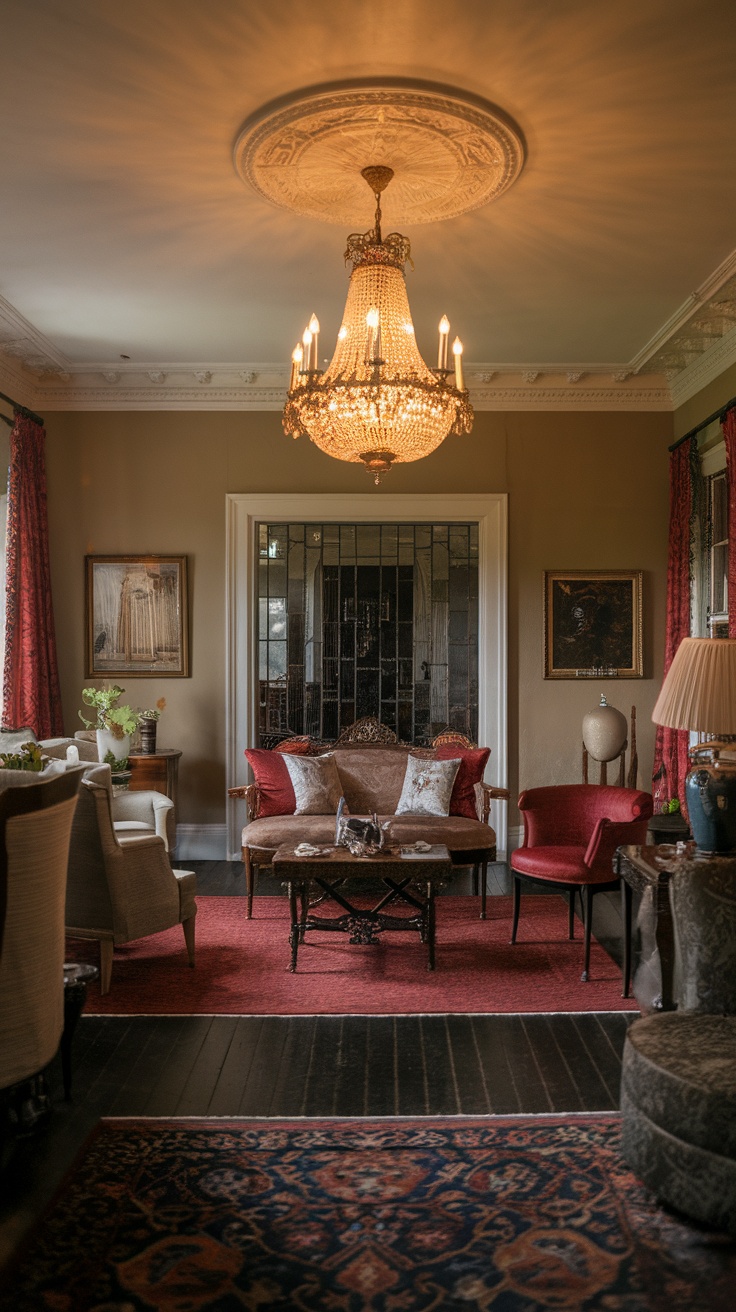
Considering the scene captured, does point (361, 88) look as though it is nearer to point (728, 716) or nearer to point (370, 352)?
point (370, 352)

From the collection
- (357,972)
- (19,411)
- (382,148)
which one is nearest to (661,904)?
(357,972)

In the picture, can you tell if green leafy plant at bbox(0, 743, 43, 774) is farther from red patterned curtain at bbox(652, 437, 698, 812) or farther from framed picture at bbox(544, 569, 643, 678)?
red patterned curtain at bbox(652, 437, 698, 812)

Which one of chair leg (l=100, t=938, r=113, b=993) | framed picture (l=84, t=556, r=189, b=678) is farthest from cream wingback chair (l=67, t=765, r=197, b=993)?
framed picture (l=84, t=556, r=189, b=678)

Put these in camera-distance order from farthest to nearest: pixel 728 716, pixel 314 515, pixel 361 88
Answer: pixel 314 515, pixel 728 716, pixel 361 88

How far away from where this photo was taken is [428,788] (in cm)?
668

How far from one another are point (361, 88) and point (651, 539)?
482cm

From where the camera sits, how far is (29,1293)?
98.3 inches

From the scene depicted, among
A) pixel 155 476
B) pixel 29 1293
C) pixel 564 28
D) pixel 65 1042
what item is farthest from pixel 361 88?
pixel 155 476

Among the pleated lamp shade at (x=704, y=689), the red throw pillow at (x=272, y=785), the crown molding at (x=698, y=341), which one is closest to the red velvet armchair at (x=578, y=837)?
the pleated lamp shade at (x=704, y=689)

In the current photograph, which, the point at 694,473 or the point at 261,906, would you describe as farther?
the point at 694,473

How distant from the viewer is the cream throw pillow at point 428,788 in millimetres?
6629

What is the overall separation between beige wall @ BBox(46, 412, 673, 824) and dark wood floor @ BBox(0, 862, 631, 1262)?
354 centimetres

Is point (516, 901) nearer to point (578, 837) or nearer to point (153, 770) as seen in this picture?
point (578, 837)

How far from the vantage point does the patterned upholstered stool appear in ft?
8.79
